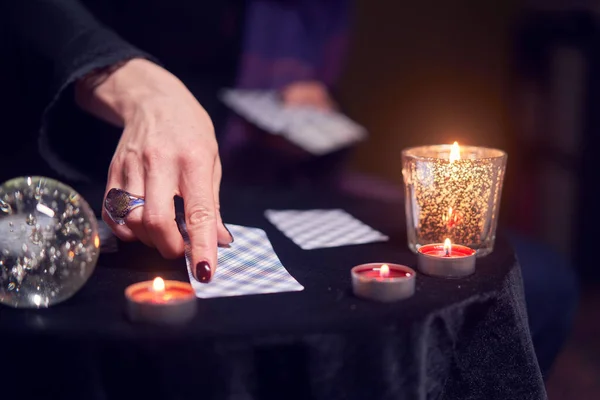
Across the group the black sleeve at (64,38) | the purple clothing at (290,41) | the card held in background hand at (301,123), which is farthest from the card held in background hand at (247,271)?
the purple clothing at (290,41)

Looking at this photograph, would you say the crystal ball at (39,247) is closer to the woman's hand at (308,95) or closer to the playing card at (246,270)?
the playing card at (246,270)

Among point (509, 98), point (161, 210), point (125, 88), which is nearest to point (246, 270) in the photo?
point (161, 210)

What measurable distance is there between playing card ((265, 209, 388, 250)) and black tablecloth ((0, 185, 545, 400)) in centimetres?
17

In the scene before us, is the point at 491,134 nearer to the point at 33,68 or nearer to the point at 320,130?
the point at 320,130

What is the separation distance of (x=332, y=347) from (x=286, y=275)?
0.18 meters

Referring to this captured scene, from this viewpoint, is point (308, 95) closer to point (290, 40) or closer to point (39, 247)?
point (290, 40)

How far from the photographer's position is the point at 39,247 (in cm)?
73

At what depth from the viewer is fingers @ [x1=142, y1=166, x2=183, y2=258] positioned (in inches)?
32.2

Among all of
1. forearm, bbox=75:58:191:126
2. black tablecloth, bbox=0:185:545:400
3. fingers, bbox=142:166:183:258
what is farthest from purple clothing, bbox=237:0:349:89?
black tablecloth, bbox=0:185:545:400

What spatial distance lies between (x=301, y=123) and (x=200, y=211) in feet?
4.75

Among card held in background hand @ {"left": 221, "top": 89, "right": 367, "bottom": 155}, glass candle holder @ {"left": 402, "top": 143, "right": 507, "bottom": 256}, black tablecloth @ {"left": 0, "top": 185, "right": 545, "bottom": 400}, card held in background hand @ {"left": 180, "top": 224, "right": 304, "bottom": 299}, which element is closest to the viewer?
black tablecloth @ {"left": 0, "top": 185, "right": 545, "bottom": 400}

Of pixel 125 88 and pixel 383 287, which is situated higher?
pixel 125 88

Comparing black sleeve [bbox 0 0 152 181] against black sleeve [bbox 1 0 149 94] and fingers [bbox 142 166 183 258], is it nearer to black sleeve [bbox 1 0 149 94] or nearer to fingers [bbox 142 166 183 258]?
black sleeve [bbox 1 0 149 94]

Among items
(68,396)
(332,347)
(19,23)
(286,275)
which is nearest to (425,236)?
(286,275)
